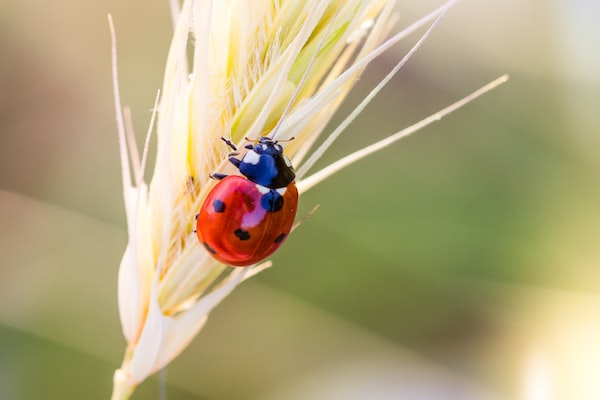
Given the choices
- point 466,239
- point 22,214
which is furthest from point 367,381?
point 22,214

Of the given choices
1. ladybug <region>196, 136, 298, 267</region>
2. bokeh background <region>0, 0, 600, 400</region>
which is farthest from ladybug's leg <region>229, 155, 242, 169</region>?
bokeh background <region>0, 0, 600, 400</region>

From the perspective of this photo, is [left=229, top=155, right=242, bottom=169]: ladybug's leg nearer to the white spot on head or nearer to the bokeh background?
the white spot on head

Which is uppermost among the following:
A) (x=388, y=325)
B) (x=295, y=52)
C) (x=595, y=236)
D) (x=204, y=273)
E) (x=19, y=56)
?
(x=595, y=236)

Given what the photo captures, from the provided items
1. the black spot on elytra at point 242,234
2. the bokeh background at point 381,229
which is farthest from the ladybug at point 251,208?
the bokeh background at point 381,229

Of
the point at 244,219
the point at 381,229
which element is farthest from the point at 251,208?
the point at 381,229

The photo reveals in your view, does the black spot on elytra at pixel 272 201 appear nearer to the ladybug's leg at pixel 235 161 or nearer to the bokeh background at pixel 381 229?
the ladybug's leg at pixel 235 161

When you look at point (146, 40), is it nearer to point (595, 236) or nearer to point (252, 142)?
point (252, 142)

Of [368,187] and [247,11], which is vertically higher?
[368,187]
